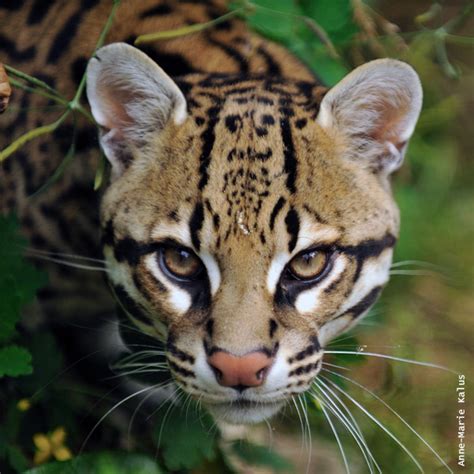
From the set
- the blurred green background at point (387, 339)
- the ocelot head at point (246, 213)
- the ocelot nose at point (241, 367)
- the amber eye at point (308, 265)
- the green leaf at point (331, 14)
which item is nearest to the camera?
the ocelot nose at point (241, 367)

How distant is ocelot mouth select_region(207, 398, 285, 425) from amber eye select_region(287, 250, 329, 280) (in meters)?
0.41

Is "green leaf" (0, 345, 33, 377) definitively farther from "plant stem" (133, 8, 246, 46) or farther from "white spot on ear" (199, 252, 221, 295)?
"plant stem" (133, 8, 246, 46)

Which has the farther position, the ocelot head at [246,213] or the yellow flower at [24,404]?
the yellow flower at [24,404]

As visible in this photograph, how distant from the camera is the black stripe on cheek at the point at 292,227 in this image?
9.53 ft

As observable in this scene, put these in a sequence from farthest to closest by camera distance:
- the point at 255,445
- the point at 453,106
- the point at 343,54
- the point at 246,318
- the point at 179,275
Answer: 1. the point at 453,106
2. the point at 343,54
3. the point at 255,445
4. the point at 179,275
5. the point at 246,318

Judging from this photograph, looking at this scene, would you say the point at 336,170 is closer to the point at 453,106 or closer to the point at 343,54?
the point at 343,54

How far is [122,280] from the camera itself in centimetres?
325

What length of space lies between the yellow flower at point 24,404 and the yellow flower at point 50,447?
4.9 inches

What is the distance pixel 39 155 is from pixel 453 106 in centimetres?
297

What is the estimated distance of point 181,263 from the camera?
3.02 m

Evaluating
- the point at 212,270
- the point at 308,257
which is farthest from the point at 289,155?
the point at 212,270

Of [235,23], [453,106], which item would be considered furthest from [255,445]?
[453,106]

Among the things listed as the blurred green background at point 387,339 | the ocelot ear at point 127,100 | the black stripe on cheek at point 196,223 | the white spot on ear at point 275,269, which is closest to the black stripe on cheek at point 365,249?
the white spot on ear at point 275,269

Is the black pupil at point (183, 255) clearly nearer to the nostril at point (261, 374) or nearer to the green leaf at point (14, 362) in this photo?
the nostril at point (261, 374)
